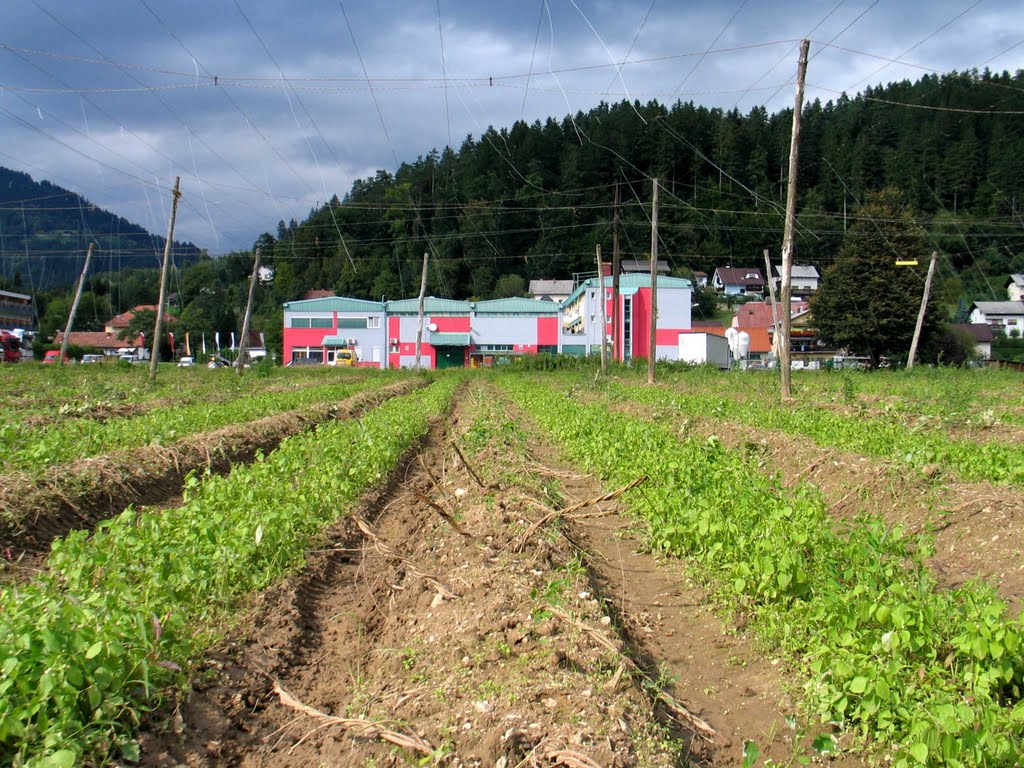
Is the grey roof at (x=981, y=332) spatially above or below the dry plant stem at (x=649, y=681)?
above

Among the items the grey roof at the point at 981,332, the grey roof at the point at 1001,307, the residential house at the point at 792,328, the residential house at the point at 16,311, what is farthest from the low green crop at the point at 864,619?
the grey roof at the point at 1001,307

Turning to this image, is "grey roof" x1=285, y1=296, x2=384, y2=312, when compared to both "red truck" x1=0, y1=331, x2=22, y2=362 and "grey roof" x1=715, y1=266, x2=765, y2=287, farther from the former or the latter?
"grey roof" x1=715, y1=266, x2=765, y2=287

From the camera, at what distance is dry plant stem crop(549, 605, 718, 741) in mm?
3998

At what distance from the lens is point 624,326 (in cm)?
6206

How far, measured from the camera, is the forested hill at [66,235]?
38906 millimetres

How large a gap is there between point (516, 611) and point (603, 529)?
4202 mm

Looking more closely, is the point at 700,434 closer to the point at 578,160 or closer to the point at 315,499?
the point at 315,499

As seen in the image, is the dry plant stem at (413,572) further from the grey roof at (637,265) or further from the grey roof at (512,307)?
the grey roof at (637,265)

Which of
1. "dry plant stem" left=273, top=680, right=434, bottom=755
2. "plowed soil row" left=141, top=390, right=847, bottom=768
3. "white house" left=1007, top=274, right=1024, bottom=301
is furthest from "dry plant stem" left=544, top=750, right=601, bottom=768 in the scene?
"white house" left=1007, top=274, right=1024, bottom=301

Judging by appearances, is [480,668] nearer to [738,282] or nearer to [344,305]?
[344,305]

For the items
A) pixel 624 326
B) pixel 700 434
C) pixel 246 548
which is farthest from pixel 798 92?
pixel 624 326

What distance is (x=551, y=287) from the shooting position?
104m

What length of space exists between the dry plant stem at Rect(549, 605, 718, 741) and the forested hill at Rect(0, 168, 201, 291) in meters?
34.6

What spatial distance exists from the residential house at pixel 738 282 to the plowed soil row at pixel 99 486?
10675cm
